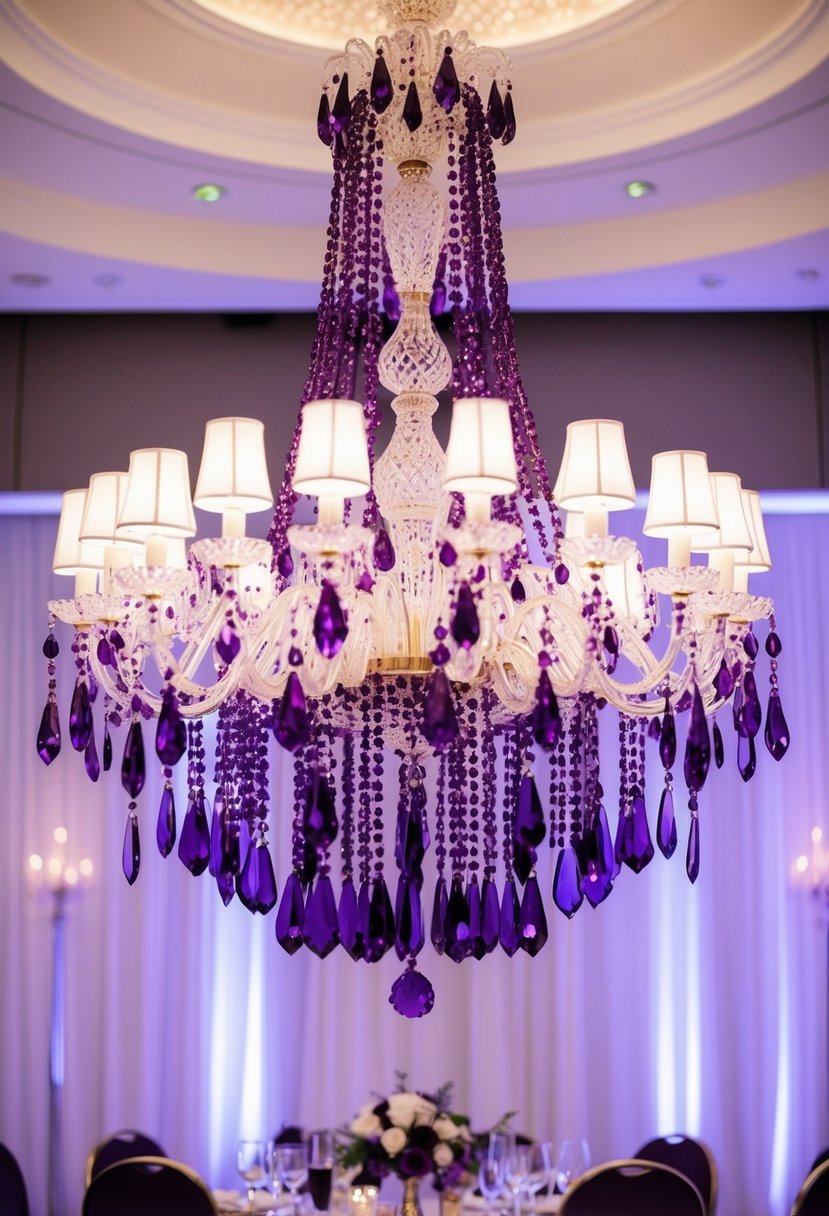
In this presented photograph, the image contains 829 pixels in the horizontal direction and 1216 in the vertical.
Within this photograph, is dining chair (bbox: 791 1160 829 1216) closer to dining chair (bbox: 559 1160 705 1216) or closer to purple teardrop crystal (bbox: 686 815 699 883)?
dining chair (bbox: 559 1160 705 1216)

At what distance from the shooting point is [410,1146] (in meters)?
3.97

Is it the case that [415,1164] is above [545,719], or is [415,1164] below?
below

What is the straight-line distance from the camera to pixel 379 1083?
18.5 ft

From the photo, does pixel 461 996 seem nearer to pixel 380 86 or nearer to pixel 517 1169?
pixel 517 1169

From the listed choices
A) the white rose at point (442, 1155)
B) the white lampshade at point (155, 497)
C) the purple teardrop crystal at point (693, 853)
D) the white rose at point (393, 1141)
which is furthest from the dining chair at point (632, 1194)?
the white lampshade at point (155, 497)

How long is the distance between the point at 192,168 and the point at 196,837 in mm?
2449

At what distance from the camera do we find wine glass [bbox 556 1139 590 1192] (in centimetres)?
421

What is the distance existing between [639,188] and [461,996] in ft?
10.6

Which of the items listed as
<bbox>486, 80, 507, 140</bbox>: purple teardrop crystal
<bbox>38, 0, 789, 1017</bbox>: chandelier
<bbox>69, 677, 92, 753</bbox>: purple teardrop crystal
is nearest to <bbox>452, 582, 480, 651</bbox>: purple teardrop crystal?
<bbox>38, 0, 789, 1017</bbox>: chandelier

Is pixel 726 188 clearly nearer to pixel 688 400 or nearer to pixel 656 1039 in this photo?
pixel 688 400

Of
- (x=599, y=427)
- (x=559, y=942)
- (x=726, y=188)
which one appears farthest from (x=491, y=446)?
(x=559, y=942)

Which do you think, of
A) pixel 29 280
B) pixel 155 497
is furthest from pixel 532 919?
pixel 29 280

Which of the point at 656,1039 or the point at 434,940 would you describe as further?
the point at 656,1039

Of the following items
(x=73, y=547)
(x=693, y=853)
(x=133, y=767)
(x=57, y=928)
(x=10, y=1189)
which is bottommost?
(x=10, y=1189)
